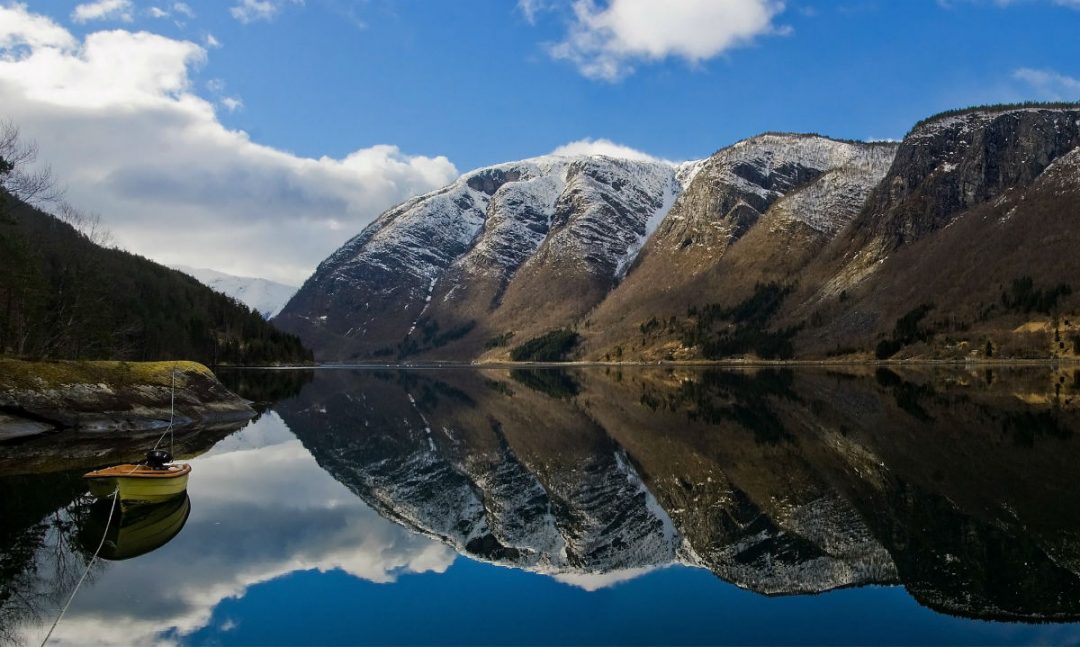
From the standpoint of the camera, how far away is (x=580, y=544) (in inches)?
798

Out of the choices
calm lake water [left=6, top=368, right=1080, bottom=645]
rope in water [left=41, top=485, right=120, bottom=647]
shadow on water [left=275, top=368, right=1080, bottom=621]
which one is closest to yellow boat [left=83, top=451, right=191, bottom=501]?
rope in water [left=41, top=485, right=120, bottom=647]

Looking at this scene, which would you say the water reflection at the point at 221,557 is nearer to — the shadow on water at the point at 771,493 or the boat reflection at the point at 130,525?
the boat reflection at the point at 130,525

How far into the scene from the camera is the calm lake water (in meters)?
13.6

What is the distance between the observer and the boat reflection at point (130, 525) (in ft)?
58.7

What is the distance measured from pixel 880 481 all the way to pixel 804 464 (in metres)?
4.55

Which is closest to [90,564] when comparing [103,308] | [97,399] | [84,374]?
[97,399]

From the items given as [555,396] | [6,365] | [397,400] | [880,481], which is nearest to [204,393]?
[6,365]

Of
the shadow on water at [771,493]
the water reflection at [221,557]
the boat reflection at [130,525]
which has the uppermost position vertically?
the shadow on water at [771,493]

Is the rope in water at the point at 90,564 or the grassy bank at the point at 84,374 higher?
the grassy bank at the point at 84,374

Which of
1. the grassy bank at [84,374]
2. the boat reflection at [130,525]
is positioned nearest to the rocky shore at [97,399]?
the grassy bank at [84,374]

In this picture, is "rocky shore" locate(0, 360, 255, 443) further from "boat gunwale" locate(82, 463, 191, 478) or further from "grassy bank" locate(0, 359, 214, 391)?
"boat gunwale" locate(82, 463, 191, 478)

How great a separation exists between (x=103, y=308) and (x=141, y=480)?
60960 mm

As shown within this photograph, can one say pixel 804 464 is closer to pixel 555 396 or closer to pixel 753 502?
pixel 753 502

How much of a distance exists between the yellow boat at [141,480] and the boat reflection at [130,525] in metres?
0.37
